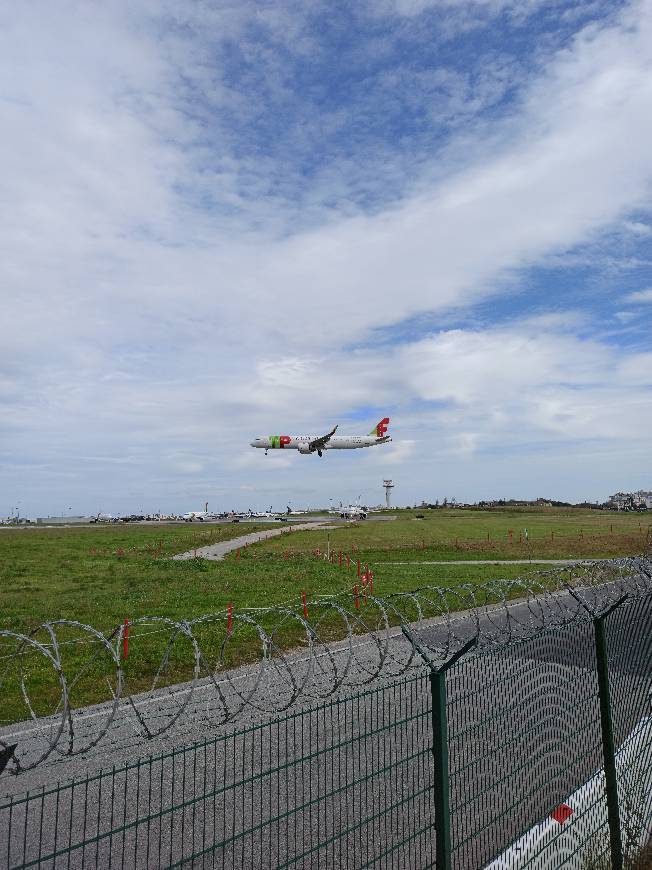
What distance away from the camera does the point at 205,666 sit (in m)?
11.9

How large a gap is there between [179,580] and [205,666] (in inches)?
1081

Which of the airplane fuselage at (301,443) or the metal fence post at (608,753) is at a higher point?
the airplane fuselage at (301,443)

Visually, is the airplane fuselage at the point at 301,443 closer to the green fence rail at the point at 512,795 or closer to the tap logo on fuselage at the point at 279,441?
the tap logo on fuselage at the point at 279,441

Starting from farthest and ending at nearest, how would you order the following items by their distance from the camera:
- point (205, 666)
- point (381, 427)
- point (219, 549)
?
point (381, 427)
point (219, 549)
point (205, 666)

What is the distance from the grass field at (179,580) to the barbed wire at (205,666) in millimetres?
152

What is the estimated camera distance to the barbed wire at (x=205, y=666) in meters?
11.0

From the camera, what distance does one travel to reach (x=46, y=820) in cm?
912

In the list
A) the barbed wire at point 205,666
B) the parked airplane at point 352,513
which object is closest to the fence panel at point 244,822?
the barbed wire at point 205,666

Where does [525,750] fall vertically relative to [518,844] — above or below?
above

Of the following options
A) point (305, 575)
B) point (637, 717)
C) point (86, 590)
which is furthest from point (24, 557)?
point (637, 717)

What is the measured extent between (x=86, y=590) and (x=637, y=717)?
3079 centimetres

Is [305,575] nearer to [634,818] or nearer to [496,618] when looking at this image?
[496,618]

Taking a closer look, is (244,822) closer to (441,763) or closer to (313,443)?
(441,763)

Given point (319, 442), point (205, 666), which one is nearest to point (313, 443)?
point (319, 442)
